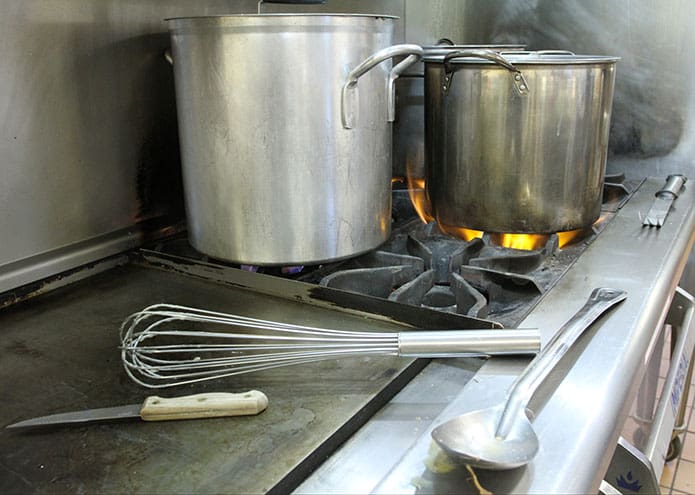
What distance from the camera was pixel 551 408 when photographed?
0.49 metres

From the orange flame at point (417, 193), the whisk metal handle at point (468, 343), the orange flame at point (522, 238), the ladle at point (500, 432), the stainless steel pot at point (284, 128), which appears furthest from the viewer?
the orange flame at point (417, 193)

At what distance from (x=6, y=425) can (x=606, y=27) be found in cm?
133

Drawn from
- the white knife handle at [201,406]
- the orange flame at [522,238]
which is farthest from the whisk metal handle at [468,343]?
the orange flame at [522,238]

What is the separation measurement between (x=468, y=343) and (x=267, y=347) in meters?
0.18

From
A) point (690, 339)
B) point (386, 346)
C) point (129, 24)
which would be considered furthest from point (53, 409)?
point (690, 339)

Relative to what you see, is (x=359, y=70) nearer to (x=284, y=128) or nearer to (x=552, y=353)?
(x=284, y=128)

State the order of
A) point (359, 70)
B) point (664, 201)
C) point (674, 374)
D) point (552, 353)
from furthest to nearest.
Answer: point (664, 201) < point (674, 374) < point (359, 70) < point (552, 353)

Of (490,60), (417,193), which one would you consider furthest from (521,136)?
(417,193)

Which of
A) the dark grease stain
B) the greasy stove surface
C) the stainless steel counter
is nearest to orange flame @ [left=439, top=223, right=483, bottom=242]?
the stainless steel counter

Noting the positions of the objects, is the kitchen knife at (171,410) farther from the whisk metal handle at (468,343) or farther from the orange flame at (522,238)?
the orange flame at (522,238)

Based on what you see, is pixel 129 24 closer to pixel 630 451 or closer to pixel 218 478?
pixel 218 478

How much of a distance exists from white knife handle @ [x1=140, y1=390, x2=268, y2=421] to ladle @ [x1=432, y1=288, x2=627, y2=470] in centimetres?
15

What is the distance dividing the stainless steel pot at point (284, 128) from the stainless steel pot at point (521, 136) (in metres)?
0.11

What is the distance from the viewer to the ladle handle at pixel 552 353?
46 centimetres
